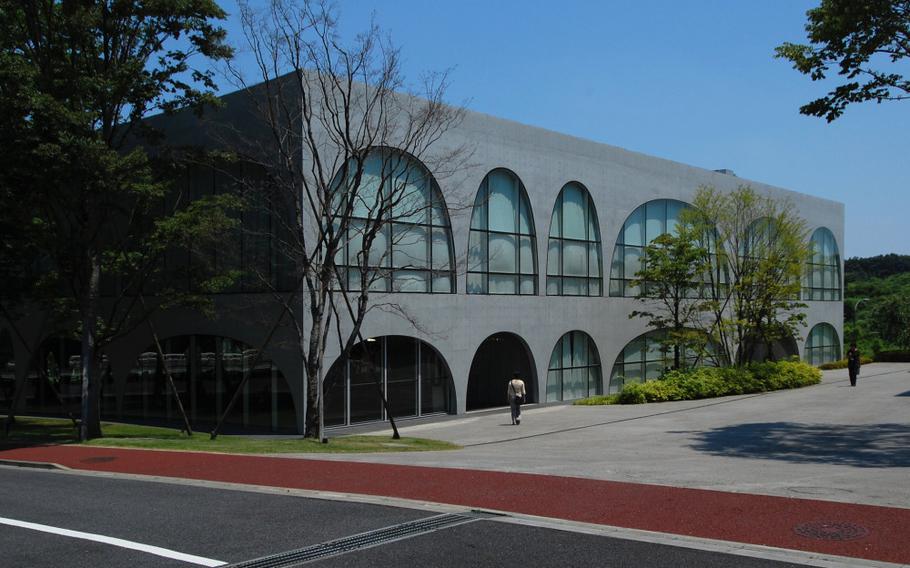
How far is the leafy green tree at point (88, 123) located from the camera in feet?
69.2

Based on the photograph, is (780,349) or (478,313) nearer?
(478,313)

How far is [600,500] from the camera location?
11047 millimetres

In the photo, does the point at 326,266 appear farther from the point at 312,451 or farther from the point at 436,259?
the point at 436,259

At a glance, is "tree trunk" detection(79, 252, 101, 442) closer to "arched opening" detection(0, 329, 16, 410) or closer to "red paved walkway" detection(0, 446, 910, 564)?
"red paved walkway" detection(0, 446, 910, 564)

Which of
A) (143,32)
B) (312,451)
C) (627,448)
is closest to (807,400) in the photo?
(627,448)

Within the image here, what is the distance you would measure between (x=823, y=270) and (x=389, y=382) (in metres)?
36.5

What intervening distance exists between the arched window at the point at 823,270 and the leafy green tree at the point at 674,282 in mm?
16379

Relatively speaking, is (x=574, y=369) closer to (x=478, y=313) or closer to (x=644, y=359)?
(x=644, y=359)

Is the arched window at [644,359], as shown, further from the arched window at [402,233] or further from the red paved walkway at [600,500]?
the red paved walkway at [600,500]

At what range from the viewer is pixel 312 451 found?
18.8 metres

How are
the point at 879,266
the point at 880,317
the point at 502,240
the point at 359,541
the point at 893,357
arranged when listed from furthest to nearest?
the point at 879,266 → the point at 880,317 → the point at 893,357 → the point at 502,240 → the point at 359,541

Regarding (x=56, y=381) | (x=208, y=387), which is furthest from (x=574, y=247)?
(x=56, y=381)

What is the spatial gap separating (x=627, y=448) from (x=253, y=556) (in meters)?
12.3

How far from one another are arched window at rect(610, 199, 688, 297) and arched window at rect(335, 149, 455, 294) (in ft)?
36.1
